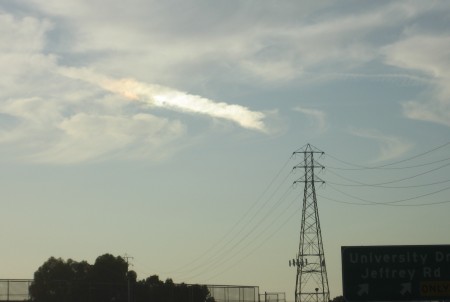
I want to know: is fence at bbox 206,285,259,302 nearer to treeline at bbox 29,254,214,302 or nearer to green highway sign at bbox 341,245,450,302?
treeline at bbox 29,254,214,302

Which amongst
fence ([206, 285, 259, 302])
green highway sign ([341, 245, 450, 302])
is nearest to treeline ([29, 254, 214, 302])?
fence ([206, 285, 259, 302])

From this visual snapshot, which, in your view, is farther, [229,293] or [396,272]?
[229,293]

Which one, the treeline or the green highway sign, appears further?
the treeline

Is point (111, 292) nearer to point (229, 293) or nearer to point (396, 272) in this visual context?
point (229, 293)

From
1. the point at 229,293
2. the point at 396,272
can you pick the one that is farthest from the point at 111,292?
the point at 396,272

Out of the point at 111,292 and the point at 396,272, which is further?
the point at 111,292

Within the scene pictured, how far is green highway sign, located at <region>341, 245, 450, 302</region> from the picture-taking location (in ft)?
170

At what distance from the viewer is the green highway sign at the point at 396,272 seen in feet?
170

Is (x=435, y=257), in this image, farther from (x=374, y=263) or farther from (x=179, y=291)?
(x=179, y=291)

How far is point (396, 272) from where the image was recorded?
52.0m

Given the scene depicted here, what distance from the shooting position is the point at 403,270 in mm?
52094

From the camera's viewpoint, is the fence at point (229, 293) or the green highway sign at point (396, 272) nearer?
the green highway sign at point (396, 272)

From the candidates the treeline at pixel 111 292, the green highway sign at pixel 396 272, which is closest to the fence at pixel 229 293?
the treeline at pixel 111 292

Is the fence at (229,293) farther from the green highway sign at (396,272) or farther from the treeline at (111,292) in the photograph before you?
the green highway sign at (396,272)
